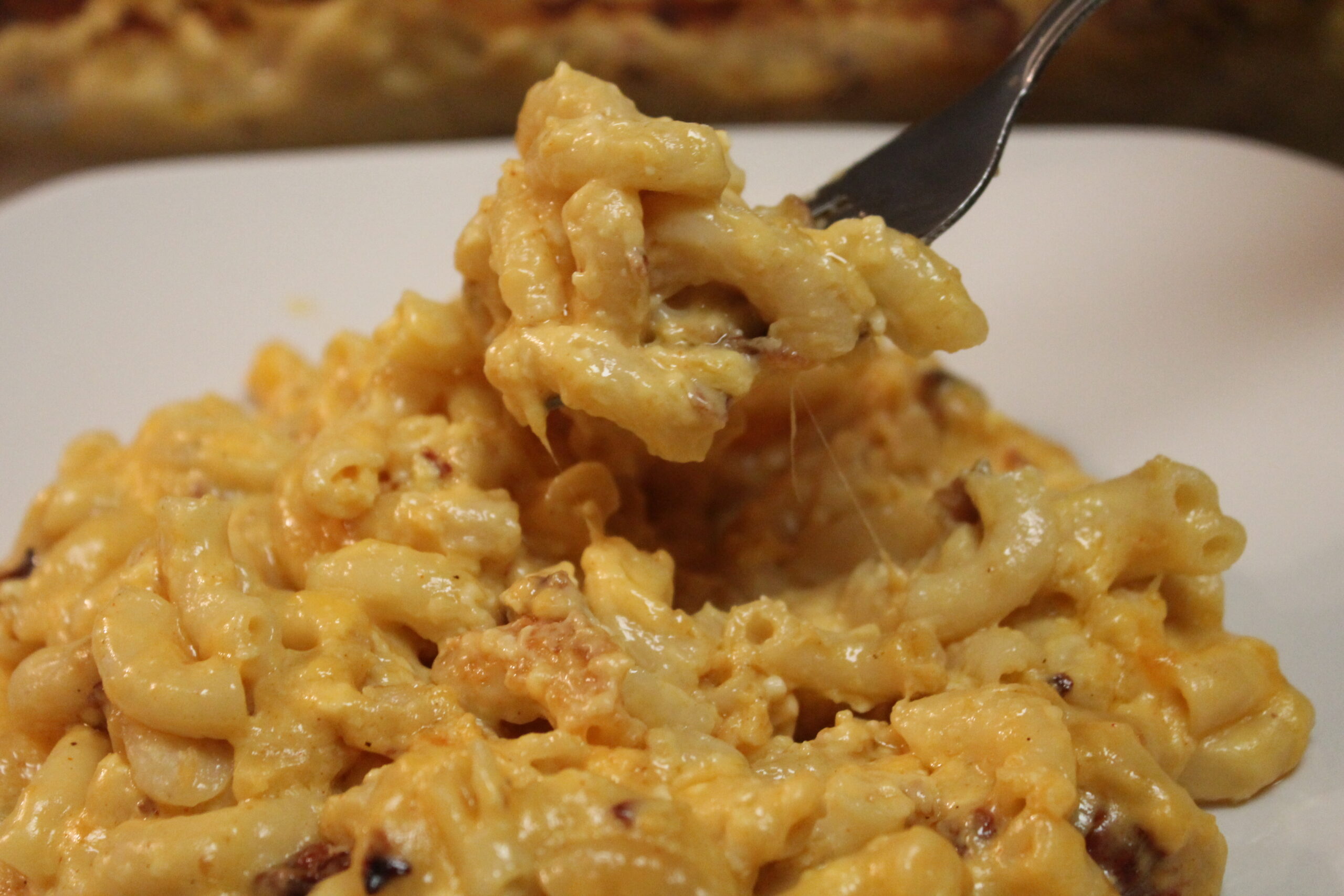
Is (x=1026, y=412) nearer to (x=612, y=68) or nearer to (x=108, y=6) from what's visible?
(x=612, y=68)

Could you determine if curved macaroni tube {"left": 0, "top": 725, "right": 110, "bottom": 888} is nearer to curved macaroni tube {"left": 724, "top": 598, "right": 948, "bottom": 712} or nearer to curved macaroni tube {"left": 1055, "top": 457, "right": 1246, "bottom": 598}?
curved macaroni tube {"left": 724, "top": 598, "right": 948, "bottom": 712}

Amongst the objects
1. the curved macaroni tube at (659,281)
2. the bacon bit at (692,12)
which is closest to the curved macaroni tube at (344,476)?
the curved macaroni tube at (659,281)

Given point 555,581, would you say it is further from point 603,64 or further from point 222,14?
point 222,14

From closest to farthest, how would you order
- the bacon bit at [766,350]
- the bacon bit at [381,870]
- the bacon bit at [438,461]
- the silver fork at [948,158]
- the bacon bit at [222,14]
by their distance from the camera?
the bacon bit at [381,870], the bacon bit at [766,350], the bacon bit at [438,461], the silver fork at [948,158], the bacon bit at [222,14]

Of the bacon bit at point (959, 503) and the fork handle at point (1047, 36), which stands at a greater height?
the fork handle at point (1047, 36)

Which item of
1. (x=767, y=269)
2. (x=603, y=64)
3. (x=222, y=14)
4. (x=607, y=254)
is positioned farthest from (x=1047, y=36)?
(x=222, y=14)

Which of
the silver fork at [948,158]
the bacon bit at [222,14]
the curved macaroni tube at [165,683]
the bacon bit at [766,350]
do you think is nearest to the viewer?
the curved macaroni tube at [165,683]

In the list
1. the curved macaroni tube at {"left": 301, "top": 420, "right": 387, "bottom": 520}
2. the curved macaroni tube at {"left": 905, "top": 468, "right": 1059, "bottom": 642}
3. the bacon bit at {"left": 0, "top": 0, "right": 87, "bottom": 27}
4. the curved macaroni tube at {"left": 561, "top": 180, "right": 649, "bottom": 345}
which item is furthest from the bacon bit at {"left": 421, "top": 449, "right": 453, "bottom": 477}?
the bacon bit at {"left": 0, "top": 0, "right": 87, "bottom": 27}

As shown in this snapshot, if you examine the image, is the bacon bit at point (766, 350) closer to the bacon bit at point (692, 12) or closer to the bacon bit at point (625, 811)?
the bacon bit at point (625, 811)
